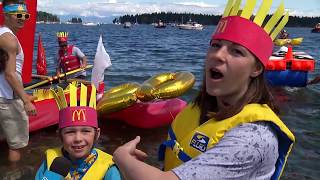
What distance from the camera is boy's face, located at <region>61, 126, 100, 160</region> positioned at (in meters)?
2.78

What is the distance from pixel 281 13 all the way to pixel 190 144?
2.15 feet

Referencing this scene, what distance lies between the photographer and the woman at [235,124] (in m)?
1.37

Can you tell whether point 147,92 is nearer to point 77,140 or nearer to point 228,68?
point 77,140

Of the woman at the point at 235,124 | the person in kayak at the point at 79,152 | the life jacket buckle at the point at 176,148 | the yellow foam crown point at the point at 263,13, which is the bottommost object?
the person in kayak at the point at 79,152

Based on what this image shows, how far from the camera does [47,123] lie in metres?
6.30

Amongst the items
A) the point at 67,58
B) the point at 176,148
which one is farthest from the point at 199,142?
the point at 67,58

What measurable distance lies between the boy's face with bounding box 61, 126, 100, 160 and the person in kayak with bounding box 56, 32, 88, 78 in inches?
259

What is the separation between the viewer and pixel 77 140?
2773 millimetres

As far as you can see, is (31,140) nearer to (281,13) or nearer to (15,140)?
(15,140)

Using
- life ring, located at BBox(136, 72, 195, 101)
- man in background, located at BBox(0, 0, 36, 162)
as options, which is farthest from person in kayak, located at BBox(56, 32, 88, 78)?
man in background, located at BBox(0, 0, 36, 162)

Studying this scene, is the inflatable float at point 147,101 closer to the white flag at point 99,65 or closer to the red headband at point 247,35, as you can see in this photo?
the white flag at point 99,65

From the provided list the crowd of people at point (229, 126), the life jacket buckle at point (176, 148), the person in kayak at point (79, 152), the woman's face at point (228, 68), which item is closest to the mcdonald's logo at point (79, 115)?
the person in kayak at point (79, 152)

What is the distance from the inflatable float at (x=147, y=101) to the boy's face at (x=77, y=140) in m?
3.44

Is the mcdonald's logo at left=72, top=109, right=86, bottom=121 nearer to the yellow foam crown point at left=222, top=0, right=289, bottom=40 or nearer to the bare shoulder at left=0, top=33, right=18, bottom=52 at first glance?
the yellow foam crown point at left=222, top=0, right=289, bottom=40
